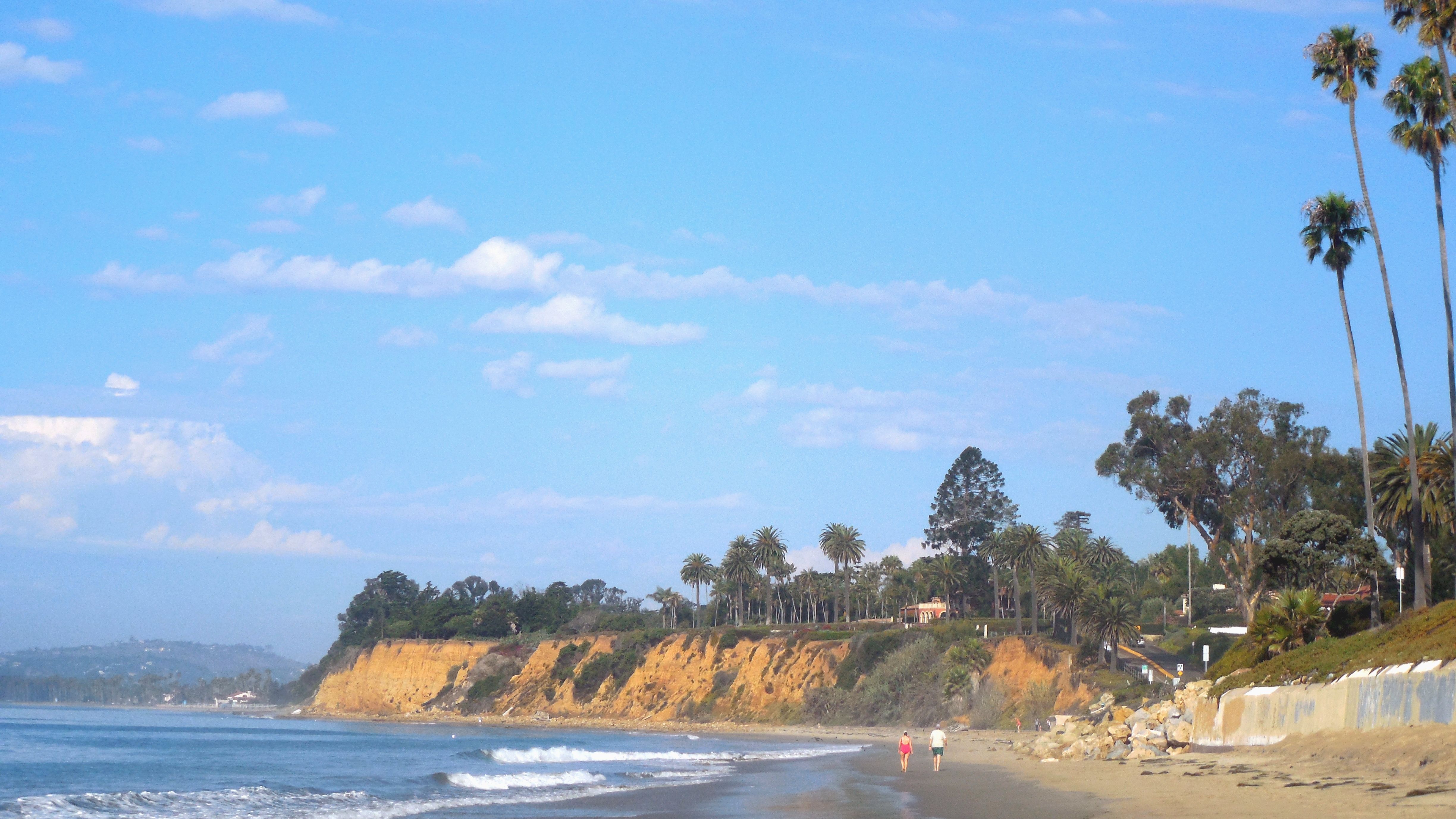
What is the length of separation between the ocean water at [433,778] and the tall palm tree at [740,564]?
43370mm

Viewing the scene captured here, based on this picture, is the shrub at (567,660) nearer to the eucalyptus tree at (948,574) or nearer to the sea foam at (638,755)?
the eucalyptus tree at (948,574)

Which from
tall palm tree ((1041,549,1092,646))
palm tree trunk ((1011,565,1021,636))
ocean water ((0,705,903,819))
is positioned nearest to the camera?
ocean water ((0,705,903,819))

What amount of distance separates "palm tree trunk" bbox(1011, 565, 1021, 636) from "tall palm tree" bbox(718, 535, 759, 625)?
3515 cm

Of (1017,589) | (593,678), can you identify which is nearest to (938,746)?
(1017,589)

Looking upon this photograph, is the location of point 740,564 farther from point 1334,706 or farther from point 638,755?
point 1334,706

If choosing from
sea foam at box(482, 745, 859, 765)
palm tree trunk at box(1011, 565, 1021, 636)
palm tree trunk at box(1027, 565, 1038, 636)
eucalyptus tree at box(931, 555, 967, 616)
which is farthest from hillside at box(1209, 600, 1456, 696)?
eucalyptus tree at box(931, 555, 967, 616)

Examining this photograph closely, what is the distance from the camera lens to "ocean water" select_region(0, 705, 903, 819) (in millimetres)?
27859

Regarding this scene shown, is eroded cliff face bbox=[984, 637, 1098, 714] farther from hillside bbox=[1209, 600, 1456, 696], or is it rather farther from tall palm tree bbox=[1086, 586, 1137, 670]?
hillside bbox=[1209, 600, 1456, 696]

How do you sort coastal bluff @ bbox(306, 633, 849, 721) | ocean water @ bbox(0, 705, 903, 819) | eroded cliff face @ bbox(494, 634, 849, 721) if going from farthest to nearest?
coastal bluff @ bbox(306, 633, 849, 721), eroded cliff face @ bbox(494, 634, 849, 721), ocean water @ bbox(0, 705, 903, 819)

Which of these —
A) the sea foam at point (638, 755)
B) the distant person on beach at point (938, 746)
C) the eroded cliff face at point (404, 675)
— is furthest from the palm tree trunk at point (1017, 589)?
the eroded cliff face at point (404, 675)

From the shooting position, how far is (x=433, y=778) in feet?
132

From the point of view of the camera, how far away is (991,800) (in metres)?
24.7

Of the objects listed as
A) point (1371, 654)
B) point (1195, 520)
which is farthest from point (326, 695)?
point (1371, 654)

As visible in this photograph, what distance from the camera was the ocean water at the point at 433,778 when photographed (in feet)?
91.4
